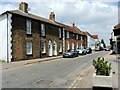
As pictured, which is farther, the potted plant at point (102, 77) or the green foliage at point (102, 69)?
the green foliage at point (102, 69)

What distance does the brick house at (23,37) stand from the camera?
87.8 ft

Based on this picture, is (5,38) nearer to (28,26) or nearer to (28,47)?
(28,47)

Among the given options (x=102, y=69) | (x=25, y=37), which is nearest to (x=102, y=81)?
(x=102, y=69)

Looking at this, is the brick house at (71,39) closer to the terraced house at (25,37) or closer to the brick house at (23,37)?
the terraced house at (25,37)

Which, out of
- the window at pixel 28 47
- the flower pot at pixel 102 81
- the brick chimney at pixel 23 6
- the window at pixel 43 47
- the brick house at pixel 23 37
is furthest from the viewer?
the window at pixel 43 47

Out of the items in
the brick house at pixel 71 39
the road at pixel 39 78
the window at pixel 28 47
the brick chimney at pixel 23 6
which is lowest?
the road at pixel 39 78

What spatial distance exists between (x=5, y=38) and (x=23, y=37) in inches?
112

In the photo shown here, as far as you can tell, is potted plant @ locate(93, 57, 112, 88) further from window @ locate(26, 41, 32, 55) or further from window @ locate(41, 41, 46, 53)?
window @ locate(41, 41, 46, 53)

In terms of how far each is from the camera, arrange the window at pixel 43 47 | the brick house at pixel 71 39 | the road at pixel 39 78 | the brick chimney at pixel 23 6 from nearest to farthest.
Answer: the road at pixel 39 78 < the brick chimney at pixel 23 6 < the window at pixel 43 47 < the brick house at pixel 71 39

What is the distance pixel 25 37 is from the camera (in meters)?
29.9

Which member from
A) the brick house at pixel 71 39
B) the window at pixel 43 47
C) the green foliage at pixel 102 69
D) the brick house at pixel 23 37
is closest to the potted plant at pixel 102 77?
the green foliage at pixel 102 69

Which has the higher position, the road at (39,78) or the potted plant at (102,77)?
the potted plant at (102,77)

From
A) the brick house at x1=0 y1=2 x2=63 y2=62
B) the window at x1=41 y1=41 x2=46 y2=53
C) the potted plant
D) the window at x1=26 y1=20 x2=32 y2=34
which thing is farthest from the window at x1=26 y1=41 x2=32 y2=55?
the potted plant

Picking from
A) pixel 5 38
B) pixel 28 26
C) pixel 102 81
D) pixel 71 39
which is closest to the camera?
pixel 102 81
